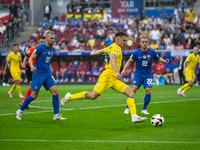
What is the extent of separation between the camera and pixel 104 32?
33594 mm

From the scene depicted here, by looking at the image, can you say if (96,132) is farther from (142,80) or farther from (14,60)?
(14,60)

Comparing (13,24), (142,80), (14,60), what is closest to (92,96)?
(142,80)

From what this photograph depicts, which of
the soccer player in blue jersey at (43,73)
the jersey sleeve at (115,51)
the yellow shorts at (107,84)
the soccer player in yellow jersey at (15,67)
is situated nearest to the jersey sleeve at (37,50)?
the soccer player in blue jersey at (43,73)

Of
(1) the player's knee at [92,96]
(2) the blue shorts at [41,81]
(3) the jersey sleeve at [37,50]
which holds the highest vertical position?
(3) the jersey sleeve at [37,50]

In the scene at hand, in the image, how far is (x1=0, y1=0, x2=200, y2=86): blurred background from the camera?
31.4m

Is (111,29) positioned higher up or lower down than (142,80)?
higher up

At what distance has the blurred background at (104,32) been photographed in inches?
1238

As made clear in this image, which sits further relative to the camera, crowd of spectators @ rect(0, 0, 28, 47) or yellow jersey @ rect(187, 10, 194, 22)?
crowd of spectators @ rect(0, 0, 28, 47)

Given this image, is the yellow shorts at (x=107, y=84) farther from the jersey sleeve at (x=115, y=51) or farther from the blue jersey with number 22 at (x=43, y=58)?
the blue jersey with number 22 at (x=43, y=58)

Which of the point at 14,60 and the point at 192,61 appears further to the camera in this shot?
the point at 192,61

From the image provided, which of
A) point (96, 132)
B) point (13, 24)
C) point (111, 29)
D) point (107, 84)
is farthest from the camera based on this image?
point (13, 24)

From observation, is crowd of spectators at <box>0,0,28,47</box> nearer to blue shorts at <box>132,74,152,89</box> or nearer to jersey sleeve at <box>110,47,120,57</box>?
blue shorts at <box>132,74,152,89</box>

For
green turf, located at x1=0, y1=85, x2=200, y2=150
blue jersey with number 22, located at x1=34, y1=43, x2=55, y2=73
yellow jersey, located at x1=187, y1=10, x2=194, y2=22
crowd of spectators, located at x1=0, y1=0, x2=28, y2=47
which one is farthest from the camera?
crowd of spectators, located at x1=0, y1=0, x2=28, y2=47

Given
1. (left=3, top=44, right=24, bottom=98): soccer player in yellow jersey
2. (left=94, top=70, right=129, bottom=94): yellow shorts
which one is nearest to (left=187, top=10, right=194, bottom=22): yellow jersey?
(left=3, top=44, right=24, bottom=98): soccer player in yellow jersey
